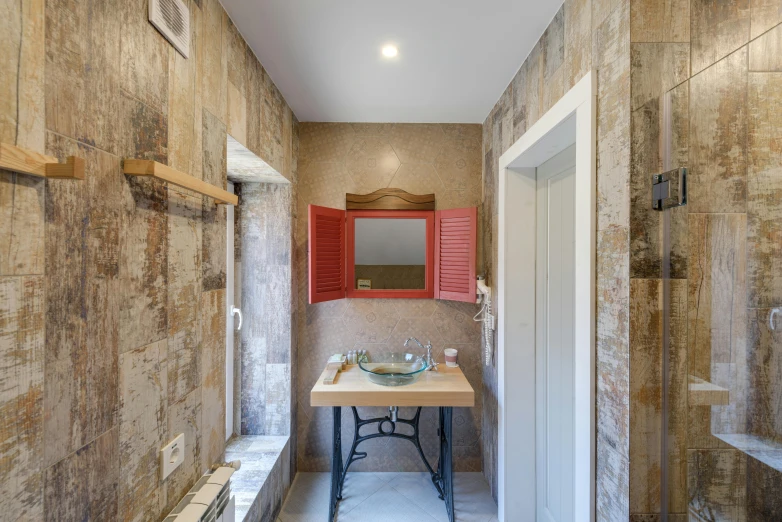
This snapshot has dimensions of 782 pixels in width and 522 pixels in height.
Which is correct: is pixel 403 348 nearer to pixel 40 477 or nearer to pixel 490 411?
pixel 490 411

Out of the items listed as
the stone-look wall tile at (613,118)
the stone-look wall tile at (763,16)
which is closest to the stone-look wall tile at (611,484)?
the stone-look wall tile at (613,118)

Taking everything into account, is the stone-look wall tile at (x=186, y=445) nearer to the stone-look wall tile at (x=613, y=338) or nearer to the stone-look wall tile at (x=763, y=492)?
the stone-look wall tile at (x=613, y=338)

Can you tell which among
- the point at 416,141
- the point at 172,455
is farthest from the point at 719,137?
the point at 416,141

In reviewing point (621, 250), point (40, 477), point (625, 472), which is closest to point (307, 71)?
point (621, 250)

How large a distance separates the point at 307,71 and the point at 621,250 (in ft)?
5.54

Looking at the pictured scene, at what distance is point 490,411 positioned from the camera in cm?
225

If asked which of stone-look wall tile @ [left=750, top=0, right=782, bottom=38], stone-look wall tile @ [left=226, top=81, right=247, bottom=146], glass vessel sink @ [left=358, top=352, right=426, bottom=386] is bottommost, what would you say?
glass vessel sink @ [left=358, top=352, right=426, bottom=386]

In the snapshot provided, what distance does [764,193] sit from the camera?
2.23 ft

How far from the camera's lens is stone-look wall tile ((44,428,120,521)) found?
656 millimetres

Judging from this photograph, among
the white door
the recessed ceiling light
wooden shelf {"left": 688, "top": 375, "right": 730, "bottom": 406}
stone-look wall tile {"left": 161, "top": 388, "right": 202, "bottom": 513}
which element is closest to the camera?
wooden shelf {"left": 688, "top": 375, "right": 730, "bottom": 406}

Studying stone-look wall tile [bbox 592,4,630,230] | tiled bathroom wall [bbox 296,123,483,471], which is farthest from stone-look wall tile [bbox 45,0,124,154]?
tiled bathroom wall [bbox 296,123,483,471]

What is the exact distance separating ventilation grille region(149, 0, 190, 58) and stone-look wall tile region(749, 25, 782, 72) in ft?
4.69

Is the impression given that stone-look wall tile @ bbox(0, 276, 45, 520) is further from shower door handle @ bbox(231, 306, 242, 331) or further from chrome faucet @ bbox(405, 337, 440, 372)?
chrome faucet @ bbox(405, 337, 440, 372)

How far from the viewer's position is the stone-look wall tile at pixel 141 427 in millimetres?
837
